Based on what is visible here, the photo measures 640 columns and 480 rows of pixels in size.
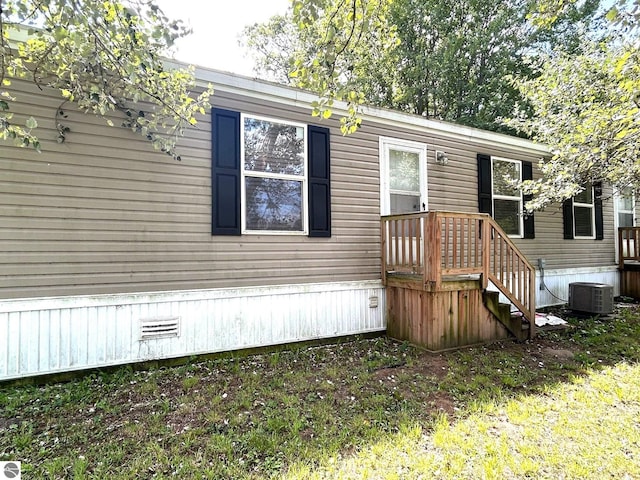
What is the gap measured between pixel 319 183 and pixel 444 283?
2.12m

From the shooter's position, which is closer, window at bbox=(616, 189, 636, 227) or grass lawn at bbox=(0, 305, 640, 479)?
grass lawn at bbox=(0, 305, 640, 479)

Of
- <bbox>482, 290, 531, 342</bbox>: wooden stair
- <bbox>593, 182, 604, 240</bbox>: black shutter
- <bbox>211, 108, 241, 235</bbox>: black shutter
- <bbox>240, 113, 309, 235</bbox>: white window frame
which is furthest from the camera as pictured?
<bbox>593, 182, 604, 240</bbox>: black shutter

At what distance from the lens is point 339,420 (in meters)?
2.79

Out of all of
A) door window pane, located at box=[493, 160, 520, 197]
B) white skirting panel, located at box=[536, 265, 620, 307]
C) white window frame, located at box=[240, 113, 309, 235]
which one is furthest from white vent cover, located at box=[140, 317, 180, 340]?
white skirting panel, located at box=[536, 265, 620, 307]

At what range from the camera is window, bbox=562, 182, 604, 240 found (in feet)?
25.4

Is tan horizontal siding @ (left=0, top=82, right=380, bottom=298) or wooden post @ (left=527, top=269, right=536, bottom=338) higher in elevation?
tan horizontal siding @ (left=0, top=82, right=380, bottom=298)

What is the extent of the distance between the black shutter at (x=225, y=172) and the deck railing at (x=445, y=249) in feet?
7.15

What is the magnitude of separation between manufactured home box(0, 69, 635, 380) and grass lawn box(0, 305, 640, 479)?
0.49 meters

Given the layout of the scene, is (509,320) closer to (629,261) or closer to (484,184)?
(484,184)

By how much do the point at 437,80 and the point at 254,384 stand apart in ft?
43.0

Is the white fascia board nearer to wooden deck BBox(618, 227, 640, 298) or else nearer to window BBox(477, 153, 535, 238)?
window BBox(477, 153, 535, 238)

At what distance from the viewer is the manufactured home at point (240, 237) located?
3.40 meters

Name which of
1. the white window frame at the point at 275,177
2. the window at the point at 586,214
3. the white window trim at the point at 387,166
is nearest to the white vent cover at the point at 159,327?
the white window frame at the point at 275,177

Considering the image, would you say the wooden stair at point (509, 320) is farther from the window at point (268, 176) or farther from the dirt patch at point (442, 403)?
the window at point (268, 176)
